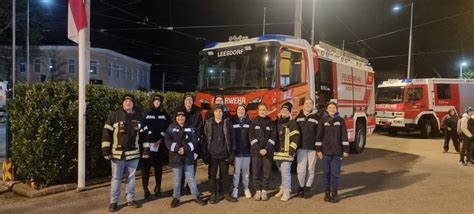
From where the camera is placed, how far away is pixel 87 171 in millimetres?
8555

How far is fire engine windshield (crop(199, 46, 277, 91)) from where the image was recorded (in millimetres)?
9078

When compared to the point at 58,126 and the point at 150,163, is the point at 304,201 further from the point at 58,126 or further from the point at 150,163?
the point at 58,126

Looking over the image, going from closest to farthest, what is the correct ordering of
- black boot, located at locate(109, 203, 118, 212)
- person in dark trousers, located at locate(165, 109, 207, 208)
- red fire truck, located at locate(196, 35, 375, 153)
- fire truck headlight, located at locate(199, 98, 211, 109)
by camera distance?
1. black boot, located at locate(109, 203, 118, 212)
2. person in dark trousers, located at locate(165, 109, 207, 208)
3. red fire truck, located at locate(196, 35, 375, 153)
4. fire truck headlight, located at locate(199, 98, 211, 109)

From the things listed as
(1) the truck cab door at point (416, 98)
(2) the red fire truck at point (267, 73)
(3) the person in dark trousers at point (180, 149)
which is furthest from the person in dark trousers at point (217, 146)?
(1) the truck cab door at point (416, 98)

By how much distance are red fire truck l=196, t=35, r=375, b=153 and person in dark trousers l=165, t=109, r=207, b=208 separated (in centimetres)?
229

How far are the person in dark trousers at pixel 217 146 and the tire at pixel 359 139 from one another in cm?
759

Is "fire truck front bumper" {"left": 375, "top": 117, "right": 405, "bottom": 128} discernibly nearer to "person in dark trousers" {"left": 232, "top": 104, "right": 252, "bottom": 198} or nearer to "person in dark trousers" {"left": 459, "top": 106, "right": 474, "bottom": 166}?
"person in dark trousers" {"left": 459, "top": 106, "right": 474, "bottom": 166}

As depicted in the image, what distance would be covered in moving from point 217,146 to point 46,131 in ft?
10.4

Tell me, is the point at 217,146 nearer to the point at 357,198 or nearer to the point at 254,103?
the point at 254,103

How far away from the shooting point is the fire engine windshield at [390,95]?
21922 mm

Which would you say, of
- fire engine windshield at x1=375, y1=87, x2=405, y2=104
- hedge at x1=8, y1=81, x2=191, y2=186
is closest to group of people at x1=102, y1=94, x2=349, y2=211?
hedge at x1=8, y1=81, x2=191, y2=186

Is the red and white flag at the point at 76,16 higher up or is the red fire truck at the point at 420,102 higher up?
the red and white flag at the point at 76,16

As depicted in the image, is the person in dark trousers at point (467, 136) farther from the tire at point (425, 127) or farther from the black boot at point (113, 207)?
the black boot at point (113, 207)

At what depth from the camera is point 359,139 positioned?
45.9 feet
